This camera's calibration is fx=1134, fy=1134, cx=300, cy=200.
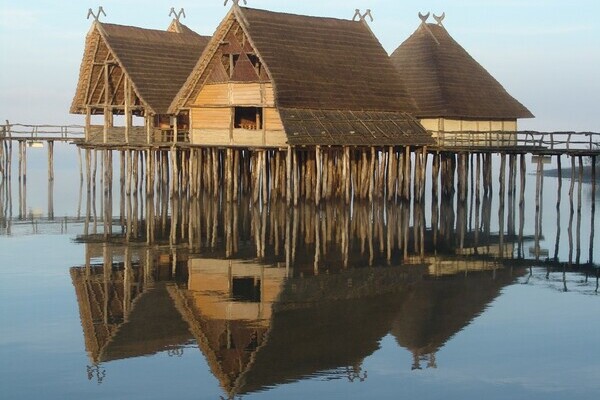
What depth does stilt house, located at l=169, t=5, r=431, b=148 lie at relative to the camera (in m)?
40.9

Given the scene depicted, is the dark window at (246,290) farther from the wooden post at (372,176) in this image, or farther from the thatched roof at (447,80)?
the thatched roof at (447,80)

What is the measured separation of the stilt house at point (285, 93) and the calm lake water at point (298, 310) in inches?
169

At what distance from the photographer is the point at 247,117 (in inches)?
1786

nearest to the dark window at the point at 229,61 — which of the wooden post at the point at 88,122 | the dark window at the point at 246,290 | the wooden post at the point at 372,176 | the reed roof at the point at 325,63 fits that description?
the reed roof at the point at 325,63

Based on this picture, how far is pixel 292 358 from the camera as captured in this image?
18312mm

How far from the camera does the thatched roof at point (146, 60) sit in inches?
1811

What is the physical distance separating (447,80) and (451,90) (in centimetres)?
→ 69

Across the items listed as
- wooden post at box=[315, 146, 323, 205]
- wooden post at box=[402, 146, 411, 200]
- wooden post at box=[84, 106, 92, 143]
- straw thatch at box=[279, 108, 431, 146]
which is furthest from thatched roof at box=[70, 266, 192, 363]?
wooden post at box=[84, 106, 92, 143]

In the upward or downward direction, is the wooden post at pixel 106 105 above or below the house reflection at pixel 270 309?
above

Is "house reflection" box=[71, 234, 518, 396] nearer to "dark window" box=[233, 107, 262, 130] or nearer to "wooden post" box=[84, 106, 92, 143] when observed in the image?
"dark window" box=[233, 107, 262, 130]

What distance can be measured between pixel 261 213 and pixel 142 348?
21.3m

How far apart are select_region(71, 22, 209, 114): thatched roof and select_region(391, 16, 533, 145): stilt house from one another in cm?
958

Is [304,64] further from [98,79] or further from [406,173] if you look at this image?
[98,79]

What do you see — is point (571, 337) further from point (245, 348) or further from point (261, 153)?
point (261, 153)
